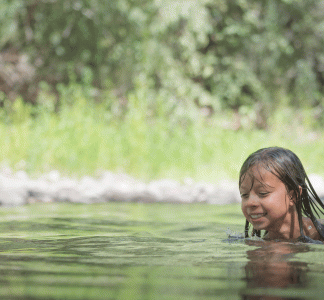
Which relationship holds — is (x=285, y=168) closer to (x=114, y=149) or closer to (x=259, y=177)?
(x=259, y=177)

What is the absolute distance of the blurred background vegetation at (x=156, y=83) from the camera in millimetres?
7793

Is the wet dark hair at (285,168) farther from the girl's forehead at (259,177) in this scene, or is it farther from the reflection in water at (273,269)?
the reflection in water at (273,269)

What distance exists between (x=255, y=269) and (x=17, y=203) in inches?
165

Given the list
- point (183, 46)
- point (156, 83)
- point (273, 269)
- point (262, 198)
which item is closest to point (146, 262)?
point (273, 269)

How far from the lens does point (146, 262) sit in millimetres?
2592

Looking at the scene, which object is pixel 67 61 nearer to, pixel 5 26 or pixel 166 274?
pixel 5 26

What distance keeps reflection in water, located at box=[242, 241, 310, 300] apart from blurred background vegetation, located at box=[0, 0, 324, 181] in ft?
15.3

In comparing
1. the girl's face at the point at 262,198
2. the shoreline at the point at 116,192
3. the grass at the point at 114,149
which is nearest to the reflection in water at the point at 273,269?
the girl's face at the point at 262,198

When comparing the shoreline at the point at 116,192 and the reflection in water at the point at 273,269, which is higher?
the shoreline at the point at 116,192

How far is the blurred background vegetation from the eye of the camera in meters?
7.79

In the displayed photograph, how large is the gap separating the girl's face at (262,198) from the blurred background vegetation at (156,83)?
419 cm

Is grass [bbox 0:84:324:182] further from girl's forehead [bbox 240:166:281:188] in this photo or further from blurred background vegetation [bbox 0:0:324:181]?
girl's forehead [bbox 240:166:281:188]

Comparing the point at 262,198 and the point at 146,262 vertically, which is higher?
the point at 262,198

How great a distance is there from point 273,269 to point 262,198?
107 centimetres
